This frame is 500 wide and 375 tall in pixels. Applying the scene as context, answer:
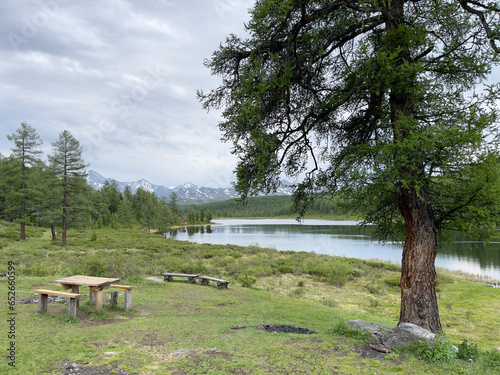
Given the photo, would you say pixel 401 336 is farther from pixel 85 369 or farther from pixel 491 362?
pixel 85 369

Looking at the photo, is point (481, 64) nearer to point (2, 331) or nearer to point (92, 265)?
point (2, 331)

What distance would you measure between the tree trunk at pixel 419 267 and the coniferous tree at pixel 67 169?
31.2 metres

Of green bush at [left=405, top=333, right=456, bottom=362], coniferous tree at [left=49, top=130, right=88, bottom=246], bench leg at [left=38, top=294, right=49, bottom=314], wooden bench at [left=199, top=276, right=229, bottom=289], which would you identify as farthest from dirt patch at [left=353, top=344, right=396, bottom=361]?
coniferous tree at [left=49, top=130, right=88, bottom=246]

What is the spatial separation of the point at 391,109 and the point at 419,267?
317cm

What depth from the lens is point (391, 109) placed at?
6344mm

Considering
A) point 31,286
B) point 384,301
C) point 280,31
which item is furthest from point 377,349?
point 384,301

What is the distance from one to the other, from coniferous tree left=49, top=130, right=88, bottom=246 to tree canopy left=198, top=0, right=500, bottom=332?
2807cm

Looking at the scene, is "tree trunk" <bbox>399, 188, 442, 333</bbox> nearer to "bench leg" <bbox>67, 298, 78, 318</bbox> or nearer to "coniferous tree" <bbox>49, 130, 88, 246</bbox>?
"bench leg" <bbox>67, 298, 78, 318</bbox>

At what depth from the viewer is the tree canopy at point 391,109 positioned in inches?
201

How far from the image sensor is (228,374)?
380 cm

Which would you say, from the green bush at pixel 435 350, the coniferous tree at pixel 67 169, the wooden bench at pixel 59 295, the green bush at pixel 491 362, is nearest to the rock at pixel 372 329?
the green bush at pixel 435 350

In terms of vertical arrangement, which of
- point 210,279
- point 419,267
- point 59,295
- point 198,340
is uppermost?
point 419,267

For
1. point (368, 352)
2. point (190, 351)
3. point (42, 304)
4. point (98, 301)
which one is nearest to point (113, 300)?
point (98, 301)

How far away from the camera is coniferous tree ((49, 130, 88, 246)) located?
97.7 feet
